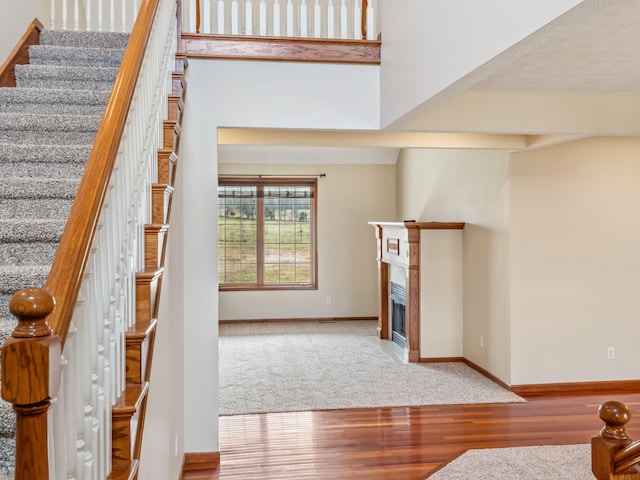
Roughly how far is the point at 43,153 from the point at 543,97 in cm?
319

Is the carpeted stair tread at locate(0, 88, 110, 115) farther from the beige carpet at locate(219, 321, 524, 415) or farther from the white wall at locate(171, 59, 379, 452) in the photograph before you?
the beige carpet at locate(219, 321, 524, 415)

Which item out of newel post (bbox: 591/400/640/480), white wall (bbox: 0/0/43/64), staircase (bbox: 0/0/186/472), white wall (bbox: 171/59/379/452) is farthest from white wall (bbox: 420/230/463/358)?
newel post (bbox: 591/400/640/480)

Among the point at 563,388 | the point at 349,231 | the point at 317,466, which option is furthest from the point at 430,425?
the point at 349,231

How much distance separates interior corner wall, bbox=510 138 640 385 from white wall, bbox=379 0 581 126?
7.80ft

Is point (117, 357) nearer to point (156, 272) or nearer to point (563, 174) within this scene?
point (156, 272)

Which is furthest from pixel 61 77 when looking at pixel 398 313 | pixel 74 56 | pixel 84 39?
pixel 398 313

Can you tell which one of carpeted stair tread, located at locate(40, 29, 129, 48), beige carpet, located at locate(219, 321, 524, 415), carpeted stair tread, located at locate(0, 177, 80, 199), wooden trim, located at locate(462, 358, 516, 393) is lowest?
beige carpet, located at locate(219, 321, 524, 415)

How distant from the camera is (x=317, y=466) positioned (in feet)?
12.9

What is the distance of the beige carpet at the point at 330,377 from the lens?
17.5ft

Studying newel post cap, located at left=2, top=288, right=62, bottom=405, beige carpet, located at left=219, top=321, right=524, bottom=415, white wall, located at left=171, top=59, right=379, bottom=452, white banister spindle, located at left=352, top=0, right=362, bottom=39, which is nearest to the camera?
newel post cap, located at left=2, top=288, right=62, bottom=405

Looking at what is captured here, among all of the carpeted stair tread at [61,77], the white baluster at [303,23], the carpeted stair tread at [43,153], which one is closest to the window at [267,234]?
the white baluster at [303,23]

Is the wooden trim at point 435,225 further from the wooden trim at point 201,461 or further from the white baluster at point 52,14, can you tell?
the white baluster at point 52,14

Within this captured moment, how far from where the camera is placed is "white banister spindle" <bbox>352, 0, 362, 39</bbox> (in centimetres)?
419

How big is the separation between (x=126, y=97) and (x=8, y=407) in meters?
1.01
